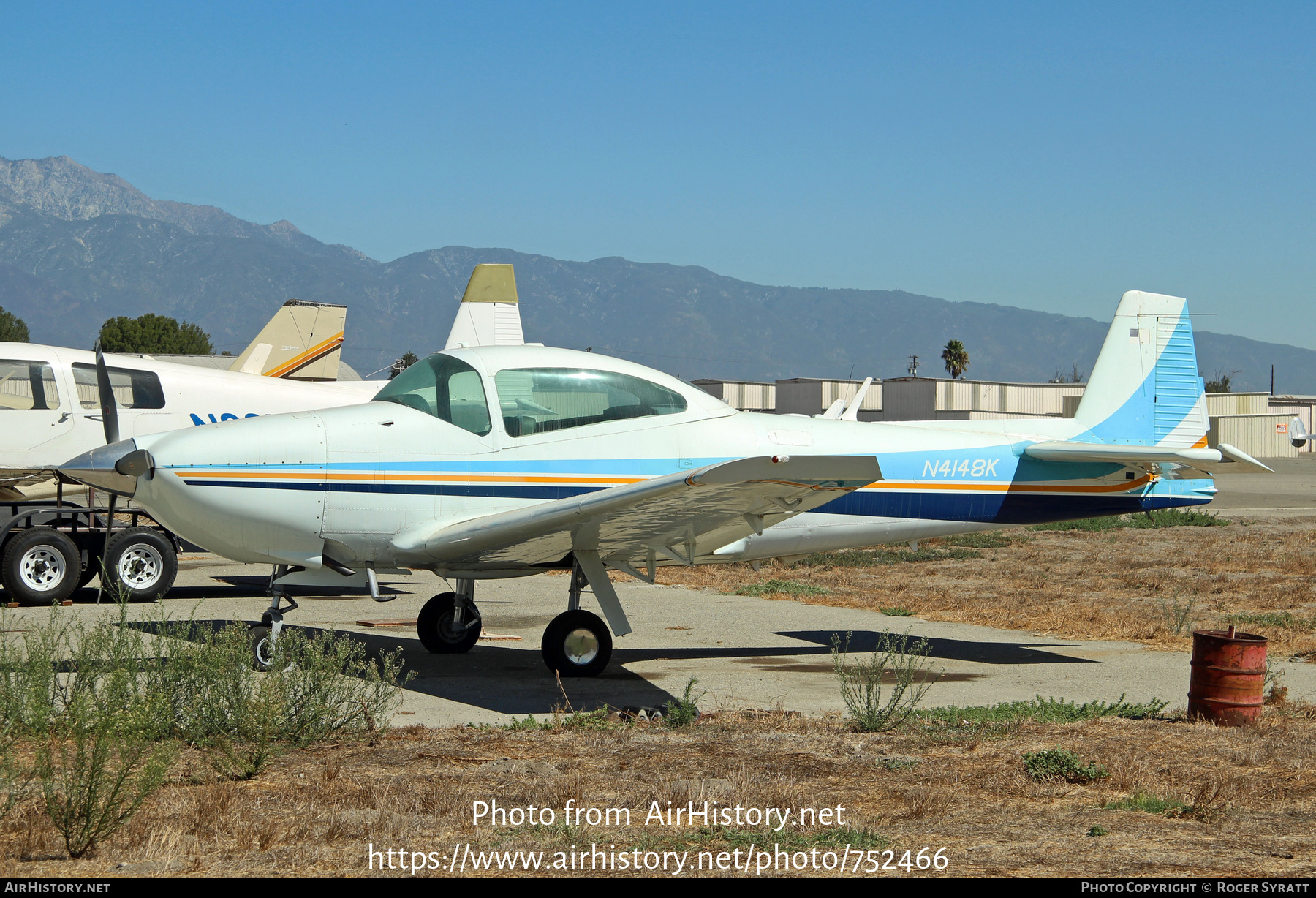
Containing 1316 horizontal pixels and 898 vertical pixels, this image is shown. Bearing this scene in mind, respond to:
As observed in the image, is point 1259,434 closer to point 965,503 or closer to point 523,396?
point 965,503

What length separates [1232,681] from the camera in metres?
7.42

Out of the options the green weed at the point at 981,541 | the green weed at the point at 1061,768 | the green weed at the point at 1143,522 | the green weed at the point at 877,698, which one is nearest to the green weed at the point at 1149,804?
the green weed at the point at 1061,768

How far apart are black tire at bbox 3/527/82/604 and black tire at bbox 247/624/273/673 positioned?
19.0 ft

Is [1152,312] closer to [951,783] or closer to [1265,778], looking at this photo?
[1265,778]

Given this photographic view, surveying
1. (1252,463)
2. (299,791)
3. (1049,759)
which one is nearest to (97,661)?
(299,791)

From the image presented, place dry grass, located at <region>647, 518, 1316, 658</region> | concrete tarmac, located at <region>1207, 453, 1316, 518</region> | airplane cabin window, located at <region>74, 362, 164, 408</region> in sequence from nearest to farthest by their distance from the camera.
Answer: dry grass, located at <region>647, 518, 1316, 658</region> → airplane cabin window, located at <region>74, 362, 164, 408</region> → concrete tarmac, located at <region>1207, 453, 1316, 518</region>

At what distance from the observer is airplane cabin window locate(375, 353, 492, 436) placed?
874cm

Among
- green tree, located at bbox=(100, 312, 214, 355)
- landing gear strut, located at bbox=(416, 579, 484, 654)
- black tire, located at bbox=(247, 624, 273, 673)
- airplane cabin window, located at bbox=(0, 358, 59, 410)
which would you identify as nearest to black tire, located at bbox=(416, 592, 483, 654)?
landing gear strut, located at bbox=(416, 579, 484, 654)

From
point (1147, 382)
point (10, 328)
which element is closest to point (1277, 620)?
point (1147, 382)

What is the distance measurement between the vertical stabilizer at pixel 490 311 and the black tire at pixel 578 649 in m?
13.1

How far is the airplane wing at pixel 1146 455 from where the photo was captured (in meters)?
9.89

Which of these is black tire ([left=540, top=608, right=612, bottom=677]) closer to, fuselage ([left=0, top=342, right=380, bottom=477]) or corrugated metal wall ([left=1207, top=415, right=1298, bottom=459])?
fuselage ([left=0, top=342, right=380, bottom=477])

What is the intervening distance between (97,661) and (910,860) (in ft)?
13.8

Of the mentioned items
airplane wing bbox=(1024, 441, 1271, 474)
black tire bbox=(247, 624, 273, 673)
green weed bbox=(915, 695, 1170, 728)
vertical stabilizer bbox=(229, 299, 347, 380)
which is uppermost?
vertical stabilizer bbox=(229, 299, 347, 380)
